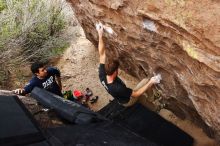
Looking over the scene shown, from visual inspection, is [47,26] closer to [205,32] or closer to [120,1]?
[120,1]

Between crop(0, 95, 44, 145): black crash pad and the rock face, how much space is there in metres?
1.44

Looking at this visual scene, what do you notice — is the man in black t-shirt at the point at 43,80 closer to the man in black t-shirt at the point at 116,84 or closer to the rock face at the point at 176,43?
the rock face at the point at 176,43

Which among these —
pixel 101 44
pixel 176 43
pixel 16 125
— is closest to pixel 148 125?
pixel 101 44

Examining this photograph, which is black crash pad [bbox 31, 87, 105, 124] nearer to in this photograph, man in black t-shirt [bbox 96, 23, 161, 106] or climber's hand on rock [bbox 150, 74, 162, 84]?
man in black t-shirt [bbox 96, 23, 161, 106]

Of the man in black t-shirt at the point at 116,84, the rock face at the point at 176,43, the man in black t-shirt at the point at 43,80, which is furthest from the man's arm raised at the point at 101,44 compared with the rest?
the man in black t-shirt at the point at 43,80

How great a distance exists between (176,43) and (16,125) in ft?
5.42

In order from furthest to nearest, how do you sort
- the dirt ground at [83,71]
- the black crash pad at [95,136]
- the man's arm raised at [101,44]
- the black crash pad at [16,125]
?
1. the dirt ground at [83,71]
2. the man's arm raised at [101,44]
3. the black crash pad at [95,136]
4. the black crash pad at [16,125]

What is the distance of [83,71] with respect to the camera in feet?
23.4

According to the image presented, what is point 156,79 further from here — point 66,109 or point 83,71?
point 83,71

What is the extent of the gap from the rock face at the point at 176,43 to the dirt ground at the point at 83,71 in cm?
126

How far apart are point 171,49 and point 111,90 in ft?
3.15

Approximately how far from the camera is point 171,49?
3.60 meters

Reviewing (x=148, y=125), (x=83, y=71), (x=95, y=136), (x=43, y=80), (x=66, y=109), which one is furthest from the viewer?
(x=83, y=71)

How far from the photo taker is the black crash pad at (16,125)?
317cm
